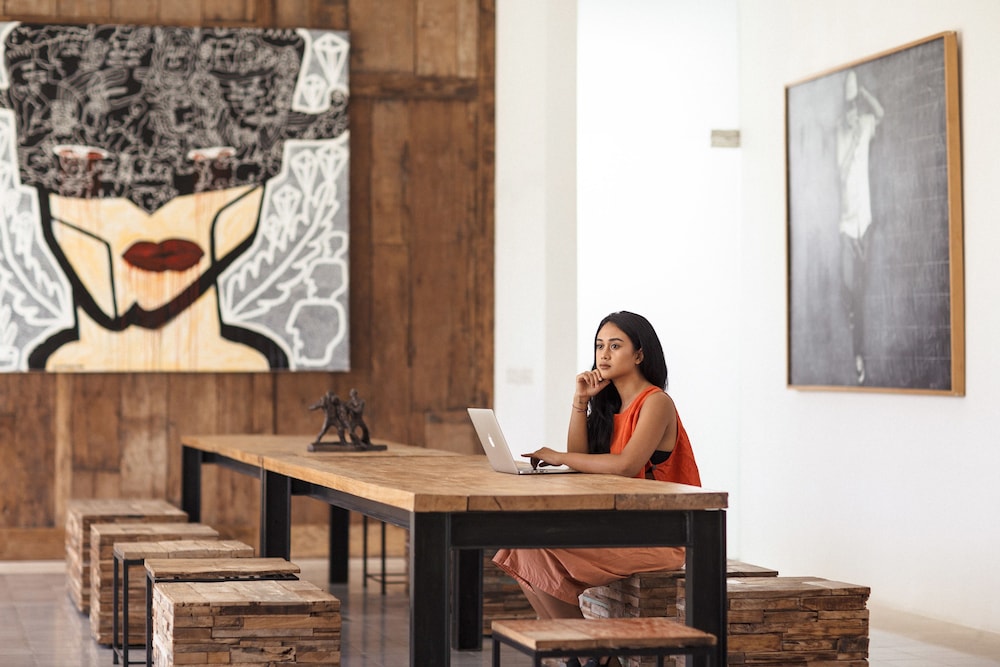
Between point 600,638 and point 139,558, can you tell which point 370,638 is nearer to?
point 139,558

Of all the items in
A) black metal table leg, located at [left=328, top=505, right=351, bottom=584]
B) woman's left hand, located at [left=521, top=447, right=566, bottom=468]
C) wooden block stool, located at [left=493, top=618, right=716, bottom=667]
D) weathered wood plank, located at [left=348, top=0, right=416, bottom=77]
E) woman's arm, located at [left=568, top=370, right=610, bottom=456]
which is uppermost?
weathered wood plank, located at [left=348, top=0, right=416, bottom=77]

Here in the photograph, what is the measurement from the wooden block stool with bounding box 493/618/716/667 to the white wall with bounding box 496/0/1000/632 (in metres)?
2.91

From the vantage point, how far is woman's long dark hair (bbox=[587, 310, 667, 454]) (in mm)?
4227

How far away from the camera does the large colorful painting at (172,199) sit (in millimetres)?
7527

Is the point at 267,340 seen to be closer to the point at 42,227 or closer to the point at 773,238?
the point at 42,227

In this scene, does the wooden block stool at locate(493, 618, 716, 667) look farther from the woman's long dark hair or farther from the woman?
the woman's long dark hair

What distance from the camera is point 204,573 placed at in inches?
164

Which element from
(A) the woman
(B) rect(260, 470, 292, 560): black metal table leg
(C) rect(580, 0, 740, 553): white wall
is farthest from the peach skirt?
(C) rect(580, 0, 740, 553): white wall

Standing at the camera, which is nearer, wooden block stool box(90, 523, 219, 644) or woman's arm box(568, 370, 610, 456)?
woman's arm box(568, 370, 610, 456)

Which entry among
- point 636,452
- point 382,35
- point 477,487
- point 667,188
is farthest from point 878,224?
point 477,487

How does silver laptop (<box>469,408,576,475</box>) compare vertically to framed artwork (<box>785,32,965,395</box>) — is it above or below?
below

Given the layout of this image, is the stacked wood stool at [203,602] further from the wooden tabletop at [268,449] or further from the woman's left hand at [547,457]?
the woman's left hand at [547,457]

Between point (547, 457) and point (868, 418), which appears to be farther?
point (868, 418)

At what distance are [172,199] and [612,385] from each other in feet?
13.3
